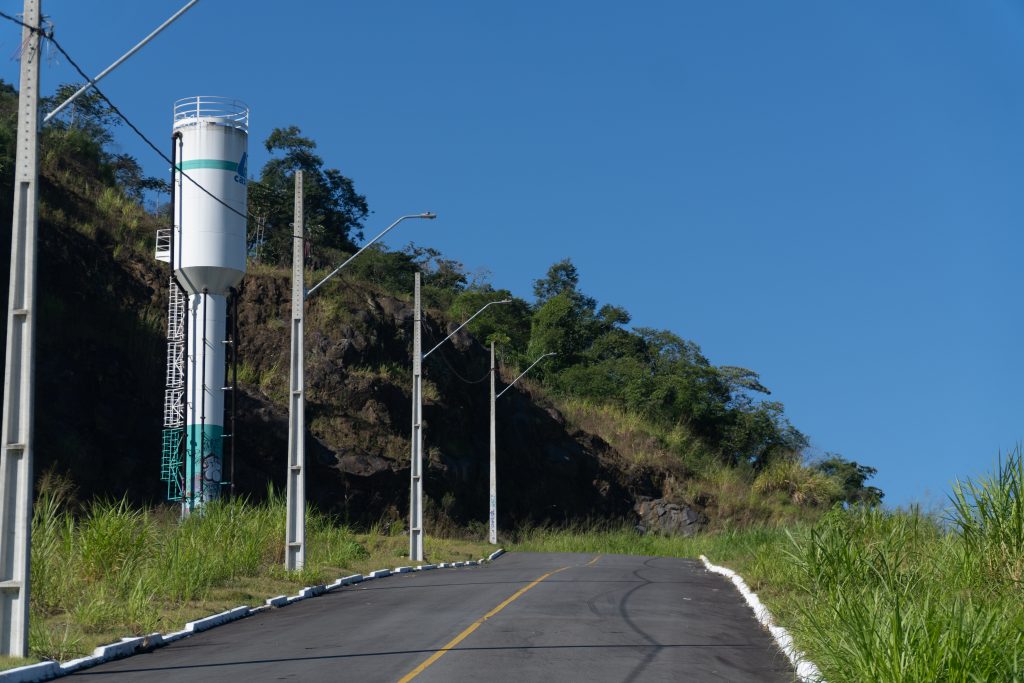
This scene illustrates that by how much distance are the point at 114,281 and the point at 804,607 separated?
3845 cm

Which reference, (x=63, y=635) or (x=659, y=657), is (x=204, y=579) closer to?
(x=63, y=635)

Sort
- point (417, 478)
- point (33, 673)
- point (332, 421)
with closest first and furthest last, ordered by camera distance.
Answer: point (33, 673) → point (417, 478) → point (332, 421)

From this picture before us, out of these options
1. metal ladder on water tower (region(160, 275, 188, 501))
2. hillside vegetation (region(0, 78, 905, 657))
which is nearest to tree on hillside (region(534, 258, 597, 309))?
hillside vegetation (region(0, 78, 905, 657))

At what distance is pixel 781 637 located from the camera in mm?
14781

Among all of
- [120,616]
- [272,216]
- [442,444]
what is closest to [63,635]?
[120,616]

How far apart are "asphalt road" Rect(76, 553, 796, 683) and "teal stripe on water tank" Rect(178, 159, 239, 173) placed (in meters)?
17.6

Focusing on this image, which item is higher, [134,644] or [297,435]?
[297,435]

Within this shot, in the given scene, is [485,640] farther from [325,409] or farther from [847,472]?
[847,472]

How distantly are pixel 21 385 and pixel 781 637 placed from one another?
380 inches

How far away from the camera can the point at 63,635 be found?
13.8 m

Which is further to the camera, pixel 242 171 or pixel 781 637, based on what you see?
pixel 242 171

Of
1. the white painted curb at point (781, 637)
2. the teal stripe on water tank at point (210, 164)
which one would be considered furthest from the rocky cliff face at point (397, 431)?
the white painted curb at point (781, 637)

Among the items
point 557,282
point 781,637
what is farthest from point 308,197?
point 781,637

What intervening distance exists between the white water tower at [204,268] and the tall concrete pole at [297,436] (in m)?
10.7
